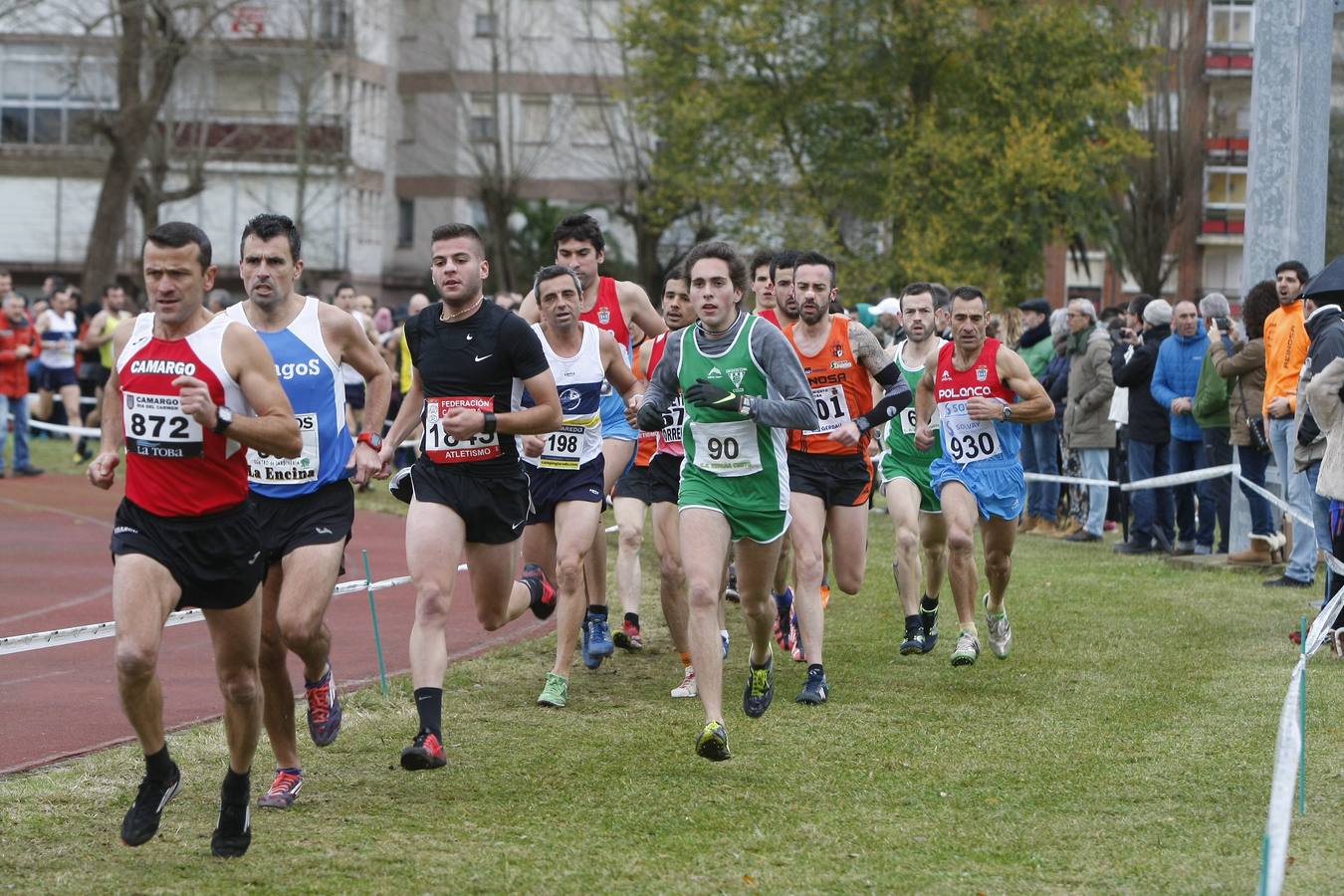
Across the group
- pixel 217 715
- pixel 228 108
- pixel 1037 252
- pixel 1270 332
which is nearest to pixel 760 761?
pixel 217 715

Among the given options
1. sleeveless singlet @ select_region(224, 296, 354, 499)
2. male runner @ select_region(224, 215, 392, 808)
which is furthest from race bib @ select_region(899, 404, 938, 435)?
sleeveless singlet @ select_region(224, 296, 354, 499)

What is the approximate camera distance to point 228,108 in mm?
56250

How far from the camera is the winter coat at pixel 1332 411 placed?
964cm

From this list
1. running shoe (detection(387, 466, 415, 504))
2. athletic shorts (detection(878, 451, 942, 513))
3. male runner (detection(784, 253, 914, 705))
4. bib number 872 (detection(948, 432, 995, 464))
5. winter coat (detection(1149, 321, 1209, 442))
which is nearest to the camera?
running shoe (detection(387, 466, 415, 504))

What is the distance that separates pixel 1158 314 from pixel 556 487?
9938mm

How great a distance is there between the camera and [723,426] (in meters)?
8.52

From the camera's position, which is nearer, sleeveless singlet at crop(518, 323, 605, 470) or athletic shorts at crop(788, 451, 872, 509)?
sleeveless singlet at crop(518, 323, 605, 470)

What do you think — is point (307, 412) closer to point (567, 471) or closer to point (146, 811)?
point (146, 811)

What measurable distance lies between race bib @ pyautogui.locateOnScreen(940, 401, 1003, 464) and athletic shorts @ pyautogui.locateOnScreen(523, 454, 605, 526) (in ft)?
7.61

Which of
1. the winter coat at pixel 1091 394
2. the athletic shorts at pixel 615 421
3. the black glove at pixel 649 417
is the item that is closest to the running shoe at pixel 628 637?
the athletic shorts at pixel 615 421

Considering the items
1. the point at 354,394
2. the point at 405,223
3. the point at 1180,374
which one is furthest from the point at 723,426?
the point at 405,223

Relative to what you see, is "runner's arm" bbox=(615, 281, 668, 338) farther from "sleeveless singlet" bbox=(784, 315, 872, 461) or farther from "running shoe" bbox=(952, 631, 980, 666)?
"running shoe" bbox=(952, 631, 980, 666)

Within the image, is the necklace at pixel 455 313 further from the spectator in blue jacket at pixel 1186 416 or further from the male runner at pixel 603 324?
the spectator in blue jacket at pixel 1186 416

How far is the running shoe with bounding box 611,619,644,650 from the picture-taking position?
11922 millimetres
